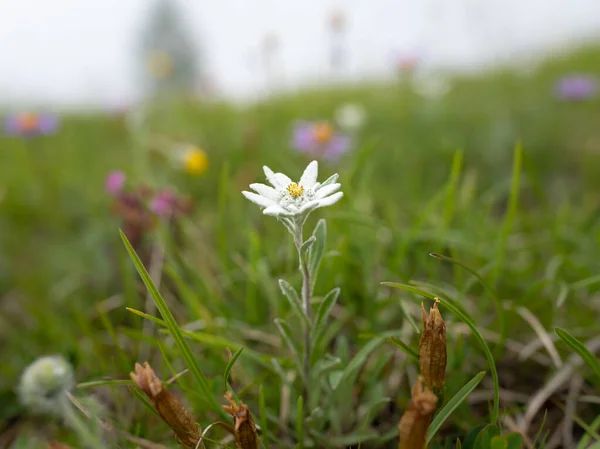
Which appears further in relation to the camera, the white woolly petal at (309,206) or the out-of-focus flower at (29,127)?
the out-of-focus flower at (29,127)

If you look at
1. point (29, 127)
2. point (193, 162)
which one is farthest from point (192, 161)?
point (29, 127)

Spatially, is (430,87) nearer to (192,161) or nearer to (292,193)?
(192,161)

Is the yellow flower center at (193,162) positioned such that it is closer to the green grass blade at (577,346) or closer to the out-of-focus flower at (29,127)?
the out-of-focus flower at (29,127)

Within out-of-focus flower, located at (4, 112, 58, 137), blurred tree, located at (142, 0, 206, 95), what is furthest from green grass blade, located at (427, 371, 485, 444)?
blurred tree, located at (142, 0, 206, 95)

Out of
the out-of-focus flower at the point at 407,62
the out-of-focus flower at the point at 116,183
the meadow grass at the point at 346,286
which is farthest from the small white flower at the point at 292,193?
the out-of-focus flower at the point at 407,62

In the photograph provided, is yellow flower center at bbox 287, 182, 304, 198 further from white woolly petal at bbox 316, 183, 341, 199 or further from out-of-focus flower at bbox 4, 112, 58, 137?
out-of-focus flower at bbox 4, 112, 58, 137

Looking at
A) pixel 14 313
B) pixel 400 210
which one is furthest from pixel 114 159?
pixel 400 210

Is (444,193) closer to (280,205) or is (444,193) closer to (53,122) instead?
(280,205)
